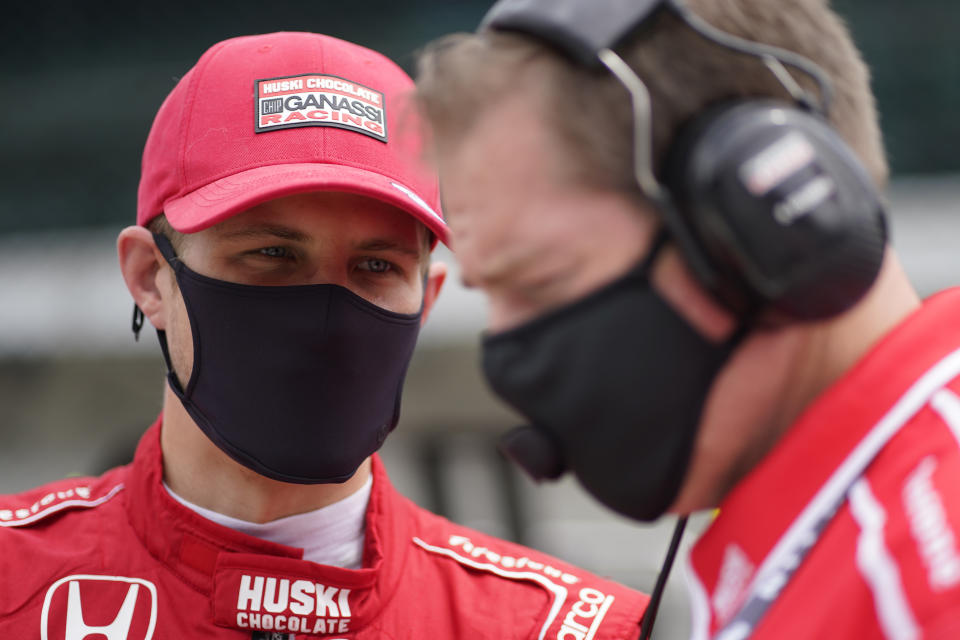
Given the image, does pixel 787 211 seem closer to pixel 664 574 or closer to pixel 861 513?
pixel 861 513

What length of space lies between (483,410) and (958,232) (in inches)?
118

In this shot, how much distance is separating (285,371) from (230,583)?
11.8 inches

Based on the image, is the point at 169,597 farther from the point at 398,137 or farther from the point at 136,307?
the point at 398,137

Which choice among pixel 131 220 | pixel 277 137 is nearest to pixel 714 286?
pixel 277 137

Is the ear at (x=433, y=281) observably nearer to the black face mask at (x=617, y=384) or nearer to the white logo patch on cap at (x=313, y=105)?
the white logo patch on cap at (x=313, y=105)

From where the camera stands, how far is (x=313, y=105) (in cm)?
147

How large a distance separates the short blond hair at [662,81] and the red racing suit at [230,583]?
0.74 metres

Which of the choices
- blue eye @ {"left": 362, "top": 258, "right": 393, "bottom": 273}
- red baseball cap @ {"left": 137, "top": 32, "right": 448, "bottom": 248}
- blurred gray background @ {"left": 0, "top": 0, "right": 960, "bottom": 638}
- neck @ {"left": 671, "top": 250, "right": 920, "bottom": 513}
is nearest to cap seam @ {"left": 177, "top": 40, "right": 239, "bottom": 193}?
red baseball cap @ {"left": 137, "top": 32, "right": 448, "bottom": 248}

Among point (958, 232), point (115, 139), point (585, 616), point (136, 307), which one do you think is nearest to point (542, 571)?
point (585, 616)

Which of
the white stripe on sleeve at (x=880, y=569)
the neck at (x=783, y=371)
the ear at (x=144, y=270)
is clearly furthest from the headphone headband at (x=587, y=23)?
the ear at (x=144, y=270)

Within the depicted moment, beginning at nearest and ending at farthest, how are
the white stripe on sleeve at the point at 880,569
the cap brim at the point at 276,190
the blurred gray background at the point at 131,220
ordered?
the white stripe on sleeve at the point at 880,569, the cap brim at the point at 276,190, the blurred gray background at the point at 131,220

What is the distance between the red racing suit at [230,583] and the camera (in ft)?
4.56

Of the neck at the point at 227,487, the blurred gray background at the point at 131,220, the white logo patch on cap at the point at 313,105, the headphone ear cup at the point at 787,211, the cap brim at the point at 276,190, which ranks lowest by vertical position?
the blurred gray background at the point at 131,220

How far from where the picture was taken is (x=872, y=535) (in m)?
0.76
